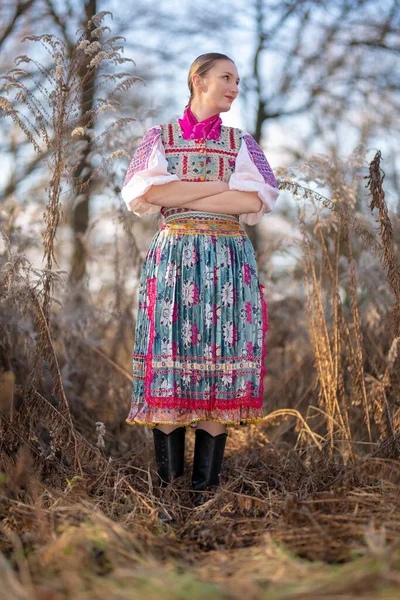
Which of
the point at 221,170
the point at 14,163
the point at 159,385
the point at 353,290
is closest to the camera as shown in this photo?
the point at 159,385

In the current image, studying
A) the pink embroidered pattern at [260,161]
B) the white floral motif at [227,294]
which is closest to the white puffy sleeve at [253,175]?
the pink embroidered pattern at [260,161]

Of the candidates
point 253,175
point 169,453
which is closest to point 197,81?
point 253,175

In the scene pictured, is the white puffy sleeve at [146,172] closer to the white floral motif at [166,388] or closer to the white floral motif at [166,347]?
the white floral motif at [166,347]

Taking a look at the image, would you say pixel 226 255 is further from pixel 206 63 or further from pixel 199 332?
pixel 206 63

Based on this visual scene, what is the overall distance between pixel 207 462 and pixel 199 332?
18.7 inches

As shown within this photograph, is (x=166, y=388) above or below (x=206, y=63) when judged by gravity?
below

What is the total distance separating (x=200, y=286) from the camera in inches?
93.7

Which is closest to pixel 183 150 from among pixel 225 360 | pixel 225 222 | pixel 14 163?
pixel 225 222

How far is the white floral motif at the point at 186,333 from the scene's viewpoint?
7.66 ft

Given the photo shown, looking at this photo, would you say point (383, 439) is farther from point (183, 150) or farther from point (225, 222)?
point (183, 150)

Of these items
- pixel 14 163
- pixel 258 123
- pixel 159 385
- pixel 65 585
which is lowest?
pixel 65 585

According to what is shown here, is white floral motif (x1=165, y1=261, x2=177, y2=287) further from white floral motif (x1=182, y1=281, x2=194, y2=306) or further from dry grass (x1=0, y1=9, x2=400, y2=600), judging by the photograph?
dry grass (x1=0, y1=9, x2=400, y2=600)

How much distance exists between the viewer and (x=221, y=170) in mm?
2459

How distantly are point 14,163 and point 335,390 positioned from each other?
3905 mm
